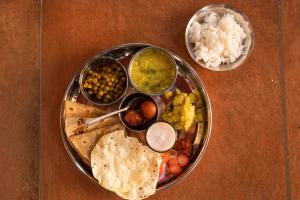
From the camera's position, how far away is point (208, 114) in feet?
6.05

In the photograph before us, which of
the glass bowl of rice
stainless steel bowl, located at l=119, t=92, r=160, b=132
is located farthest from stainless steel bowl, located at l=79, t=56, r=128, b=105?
the glass bowl of rice

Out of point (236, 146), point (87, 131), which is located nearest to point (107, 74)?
point (87, 131)

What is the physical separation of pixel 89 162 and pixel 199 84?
632mm

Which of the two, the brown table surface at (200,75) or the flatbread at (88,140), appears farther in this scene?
the brown table surface at (200,75)

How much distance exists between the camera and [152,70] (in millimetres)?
1830

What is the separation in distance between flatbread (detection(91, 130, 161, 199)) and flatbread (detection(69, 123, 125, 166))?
0.11ft

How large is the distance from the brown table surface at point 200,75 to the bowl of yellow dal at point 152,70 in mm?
128

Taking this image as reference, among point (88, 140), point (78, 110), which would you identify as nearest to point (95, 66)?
point (78, 110)

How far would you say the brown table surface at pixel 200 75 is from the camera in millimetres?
1914

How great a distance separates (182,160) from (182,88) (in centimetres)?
34

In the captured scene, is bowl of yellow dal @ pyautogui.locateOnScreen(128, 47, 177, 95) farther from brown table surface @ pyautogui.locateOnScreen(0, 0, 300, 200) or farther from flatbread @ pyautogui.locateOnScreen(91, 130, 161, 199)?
flatbread @ pyautogui.locateOnScreen(91, 130, 161, 199)

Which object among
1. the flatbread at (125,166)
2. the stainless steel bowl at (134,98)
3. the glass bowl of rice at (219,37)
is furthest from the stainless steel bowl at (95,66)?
the glass bowl of rice at (219,37)

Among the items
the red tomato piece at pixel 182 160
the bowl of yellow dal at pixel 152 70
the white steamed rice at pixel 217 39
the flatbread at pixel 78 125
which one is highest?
the white steamed rice at pixel 217 39

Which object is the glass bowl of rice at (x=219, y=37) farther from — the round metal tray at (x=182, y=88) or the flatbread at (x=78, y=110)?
the flatbread at (x=78, y=110)
